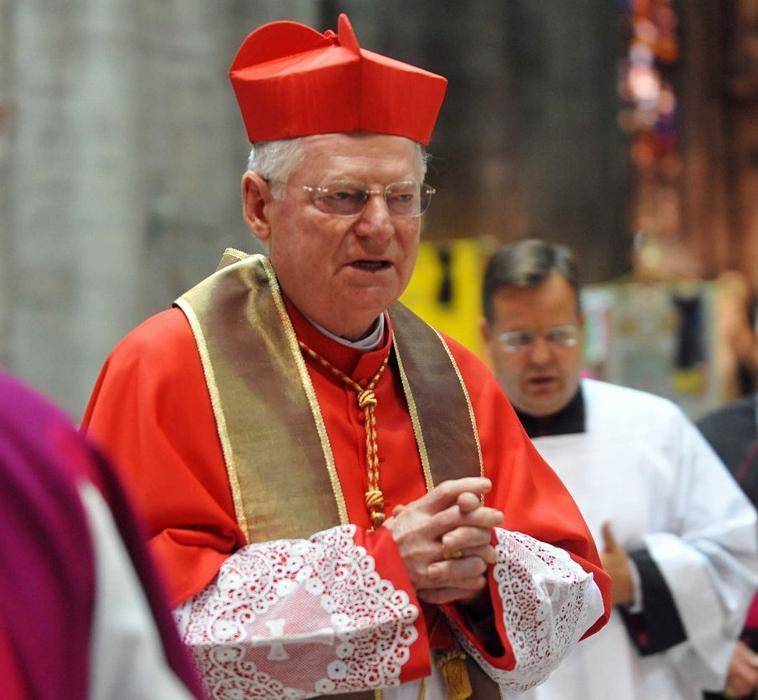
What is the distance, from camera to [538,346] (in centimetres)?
389

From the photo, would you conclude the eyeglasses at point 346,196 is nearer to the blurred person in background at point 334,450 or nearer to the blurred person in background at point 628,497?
the blurred person in background at point 334,450

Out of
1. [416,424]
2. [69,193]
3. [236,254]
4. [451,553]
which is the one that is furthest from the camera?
[69,193]

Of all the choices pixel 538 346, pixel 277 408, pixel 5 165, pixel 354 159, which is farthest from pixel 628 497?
pixel 5 165

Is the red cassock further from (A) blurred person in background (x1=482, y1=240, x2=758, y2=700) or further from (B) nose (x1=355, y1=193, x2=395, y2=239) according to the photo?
(A) blurred person in background (x1=482, y1=240, x2=758, y2=700)

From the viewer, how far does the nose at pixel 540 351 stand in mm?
3891

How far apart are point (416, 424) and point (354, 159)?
546 mm

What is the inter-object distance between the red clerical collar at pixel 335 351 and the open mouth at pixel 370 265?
0.20m

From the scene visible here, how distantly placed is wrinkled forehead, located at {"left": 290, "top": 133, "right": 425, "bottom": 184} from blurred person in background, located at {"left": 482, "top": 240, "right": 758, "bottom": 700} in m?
1.36

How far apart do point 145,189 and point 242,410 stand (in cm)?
349

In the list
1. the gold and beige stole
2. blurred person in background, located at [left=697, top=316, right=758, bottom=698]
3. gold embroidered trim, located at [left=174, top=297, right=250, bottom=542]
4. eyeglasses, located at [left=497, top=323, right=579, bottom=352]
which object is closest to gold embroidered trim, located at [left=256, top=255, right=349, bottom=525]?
the gold and beige stole

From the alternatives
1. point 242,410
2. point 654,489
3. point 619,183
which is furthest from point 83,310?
point 619,183

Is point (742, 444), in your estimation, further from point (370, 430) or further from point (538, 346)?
point (370, 430)

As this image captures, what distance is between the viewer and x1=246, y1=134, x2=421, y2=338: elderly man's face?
2.59 meters

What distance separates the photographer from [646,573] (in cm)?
387
